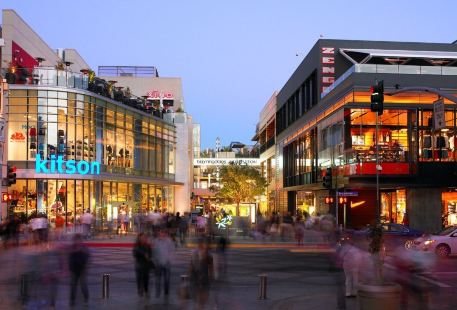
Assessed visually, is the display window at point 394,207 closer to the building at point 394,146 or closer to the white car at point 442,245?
the building at point 394,146

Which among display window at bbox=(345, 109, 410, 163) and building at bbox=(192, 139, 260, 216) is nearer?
display window at bbox=(345, 109, 410, 163)

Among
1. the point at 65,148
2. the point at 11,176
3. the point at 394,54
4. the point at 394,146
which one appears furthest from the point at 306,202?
the point at 11,176

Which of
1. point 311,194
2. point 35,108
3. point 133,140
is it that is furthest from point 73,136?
point 311,194

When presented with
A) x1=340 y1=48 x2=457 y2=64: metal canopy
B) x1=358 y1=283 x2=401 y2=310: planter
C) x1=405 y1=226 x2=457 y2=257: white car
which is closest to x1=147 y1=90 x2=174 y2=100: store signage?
x1=340 y1=48 x2=457 y2=64: metal canopy

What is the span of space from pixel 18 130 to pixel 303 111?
30019 millimetres

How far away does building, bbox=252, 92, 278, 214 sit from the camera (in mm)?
84881

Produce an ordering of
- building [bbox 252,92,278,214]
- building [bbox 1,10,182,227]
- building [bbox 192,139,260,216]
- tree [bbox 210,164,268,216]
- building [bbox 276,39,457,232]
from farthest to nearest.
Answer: building [bbox 252,92,278,214], tree [bbox 210,164,268,216], building [bbox 192,139,260,216], building [bbox 276,39,457,232], building [bbox 1,10,182,227]

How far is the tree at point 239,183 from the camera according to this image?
72.2 m

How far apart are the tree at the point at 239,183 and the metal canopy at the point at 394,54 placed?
21.9m

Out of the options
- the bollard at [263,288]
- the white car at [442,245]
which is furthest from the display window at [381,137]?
the bollard at [263,288]

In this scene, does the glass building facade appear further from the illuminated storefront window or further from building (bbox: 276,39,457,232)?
the illuminated storefront window

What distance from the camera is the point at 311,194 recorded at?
62781 mm

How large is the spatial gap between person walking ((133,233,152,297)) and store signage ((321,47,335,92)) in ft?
137

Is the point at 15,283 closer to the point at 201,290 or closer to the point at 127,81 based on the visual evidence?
the point at 201,290
